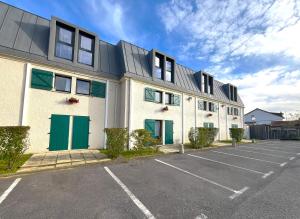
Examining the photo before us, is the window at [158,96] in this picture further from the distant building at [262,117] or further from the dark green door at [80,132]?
the distant building at [262,117]

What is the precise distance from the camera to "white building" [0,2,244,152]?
8578 mm

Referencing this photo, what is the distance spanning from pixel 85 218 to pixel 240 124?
1063 inches

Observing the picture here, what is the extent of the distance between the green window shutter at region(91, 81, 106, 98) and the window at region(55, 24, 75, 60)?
7.79 feet

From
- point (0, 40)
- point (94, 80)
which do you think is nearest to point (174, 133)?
point (94, 80)

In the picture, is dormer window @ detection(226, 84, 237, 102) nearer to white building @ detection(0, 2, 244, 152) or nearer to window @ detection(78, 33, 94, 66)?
white building @ detection(0, 2, 244, 152)

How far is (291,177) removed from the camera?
6.01 metres

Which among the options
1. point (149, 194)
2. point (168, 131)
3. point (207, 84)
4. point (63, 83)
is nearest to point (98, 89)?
point (63, 83)

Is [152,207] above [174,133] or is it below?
below

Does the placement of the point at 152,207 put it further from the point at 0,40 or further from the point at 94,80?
the point at 0,40

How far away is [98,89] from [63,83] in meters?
2.26

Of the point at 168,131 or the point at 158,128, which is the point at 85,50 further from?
the point at 168,131

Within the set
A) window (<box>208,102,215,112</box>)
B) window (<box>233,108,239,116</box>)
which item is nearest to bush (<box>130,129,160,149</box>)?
window (<box>208,102,215,112</box>)

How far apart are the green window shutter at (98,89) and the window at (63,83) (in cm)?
154

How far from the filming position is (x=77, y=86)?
10.5 m
